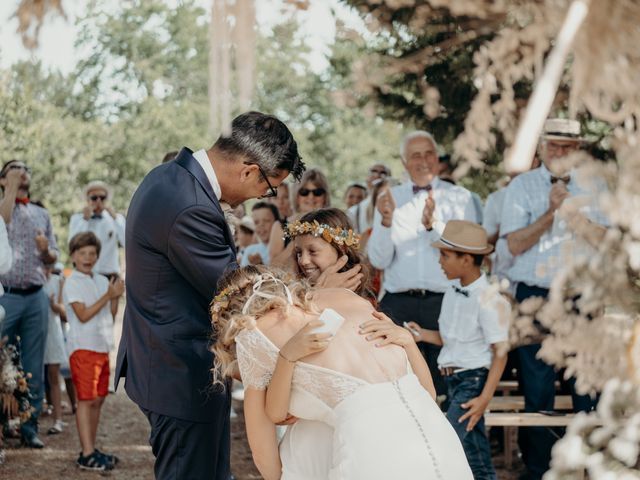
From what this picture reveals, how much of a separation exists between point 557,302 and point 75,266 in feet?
19.5

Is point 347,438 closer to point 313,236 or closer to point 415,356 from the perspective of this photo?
Answer: point 415,356

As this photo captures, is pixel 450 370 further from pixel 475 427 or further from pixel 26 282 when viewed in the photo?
pixel 26 282

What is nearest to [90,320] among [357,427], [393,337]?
[393,337]

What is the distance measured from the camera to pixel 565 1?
6.16ft

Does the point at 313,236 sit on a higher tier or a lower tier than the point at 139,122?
lower

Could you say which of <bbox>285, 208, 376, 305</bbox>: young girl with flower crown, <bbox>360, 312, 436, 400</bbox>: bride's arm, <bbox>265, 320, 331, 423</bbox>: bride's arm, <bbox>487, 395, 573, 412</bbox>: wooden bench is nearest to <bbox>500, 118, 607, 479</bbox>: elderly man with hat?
<bbox>487, 395, 573, 412</bbox>: wooden bench

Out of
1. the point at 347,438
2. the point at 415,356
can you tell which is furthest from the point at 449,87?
the point at 347,438

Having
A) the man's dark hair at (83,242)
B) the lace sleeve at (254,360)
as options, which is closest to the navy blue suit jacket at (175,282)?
the lace sleeve at (254,360)

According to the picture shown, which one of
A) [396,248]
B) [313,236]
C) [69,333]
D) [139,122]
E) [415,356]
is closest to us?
[415,356]

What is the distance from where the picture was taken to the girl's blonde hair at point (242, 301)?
327 centimetres

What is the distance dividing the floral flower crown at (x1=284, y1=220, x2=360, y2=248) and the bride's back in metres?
0.72

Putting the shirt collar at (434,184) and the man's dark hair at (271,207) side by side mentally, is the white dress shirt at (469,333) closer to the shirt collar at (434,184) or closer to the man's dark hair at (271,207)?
the shirt collar at (434,184)

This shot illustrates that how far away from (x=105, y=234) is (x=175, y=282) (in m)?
6.41

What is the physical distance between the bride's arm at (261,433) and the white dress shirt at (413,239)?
9.84ft
